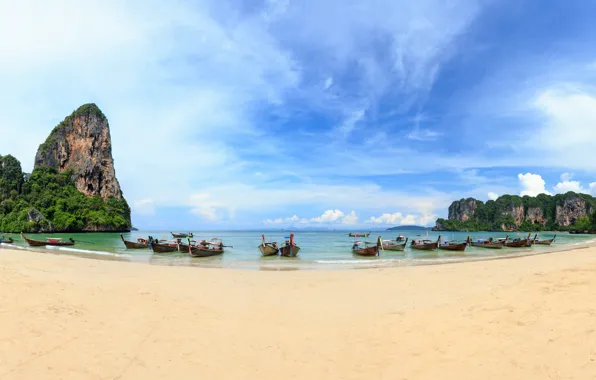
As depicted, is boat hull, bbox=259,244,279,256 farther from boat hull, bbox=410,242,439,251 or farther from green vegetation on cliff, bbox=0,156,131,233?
green vegetation on cliff, bbox=0,156,131,233

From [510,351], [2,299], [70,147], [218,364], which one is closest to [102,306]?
[2,299]

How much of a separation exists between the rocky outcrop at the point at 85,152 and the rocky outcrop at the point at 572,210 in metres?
219

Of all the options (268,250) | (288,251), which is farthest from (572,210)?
(268,250)

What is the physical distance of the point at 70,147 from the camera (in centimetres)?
11494

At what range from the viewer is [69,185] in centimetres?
10769

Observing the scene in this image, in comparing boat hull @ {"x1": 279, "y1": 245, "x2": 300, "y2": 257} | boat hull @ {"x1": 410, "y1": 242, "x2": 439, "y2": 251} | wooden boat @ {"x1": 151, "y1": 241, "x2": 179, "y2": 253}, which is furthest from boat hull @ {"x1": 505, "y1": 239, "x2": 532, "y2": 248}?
wooden boat @ {"x1": 151, "y1": 241, "x2": 179, "y2": 253}

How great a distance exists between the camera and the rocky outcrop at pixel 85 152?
110812 mm

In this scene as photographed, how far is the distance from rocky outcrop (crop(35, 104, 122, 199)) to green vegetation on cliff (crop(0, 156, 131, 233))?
4.34m

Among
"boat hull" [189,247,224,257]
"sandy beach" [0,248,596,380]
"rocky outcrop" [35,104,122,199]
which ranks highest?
"rocky outcrop" [35,104,122,199]

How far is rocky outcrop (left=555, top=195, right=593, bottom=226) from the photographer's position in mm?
170188

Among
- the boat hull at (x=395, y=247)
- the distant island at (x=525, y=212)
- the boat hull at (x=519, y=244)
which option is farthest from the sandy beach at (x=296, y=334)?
the distant island at (x=525, y=212)

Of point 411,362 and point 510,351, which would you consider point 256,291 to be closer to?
point 411,362

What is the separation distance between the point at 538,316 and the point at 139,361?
7.69 metres

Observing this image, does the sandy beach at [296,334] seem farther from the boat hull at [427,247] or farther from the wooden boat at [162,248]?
the boat hull at [427,247]
